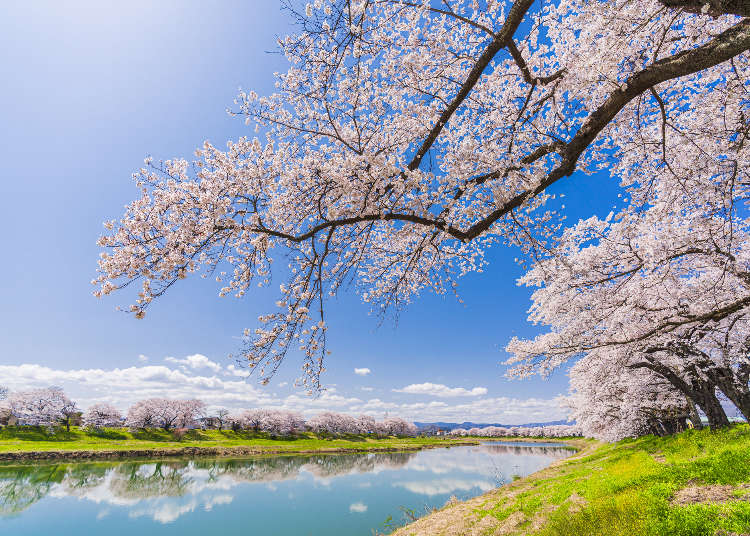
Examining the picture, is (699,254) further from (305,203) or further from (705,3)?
(305,203)

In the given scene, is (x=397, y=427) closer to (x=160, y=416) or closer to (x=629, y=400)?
(x=160, y=416)

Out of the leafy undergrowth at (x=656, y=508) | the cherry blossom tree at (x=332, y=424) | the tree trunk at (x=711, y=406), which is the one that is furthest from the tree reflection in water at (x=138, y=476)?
the cherry blossom tree at (x=332, y=424)

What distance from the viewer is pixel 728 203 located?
19.2ft

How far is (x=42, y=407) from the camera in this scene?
212 ft

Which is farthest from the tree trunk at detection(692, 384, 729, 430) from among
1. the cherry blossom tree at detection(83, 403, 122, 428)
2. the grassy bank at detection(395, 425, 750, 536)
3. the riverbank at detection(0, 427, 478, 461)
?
the cherry blossom tree at detection(83, 403, 122, 428)

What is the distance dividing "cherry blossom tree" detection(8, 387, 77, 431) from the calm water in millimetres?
45067

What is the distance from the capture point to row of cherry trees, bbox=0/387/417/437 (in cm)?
6400

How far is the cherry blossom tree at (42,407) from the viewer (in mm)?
62750

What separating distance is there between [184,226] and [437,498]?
25464 millimetres

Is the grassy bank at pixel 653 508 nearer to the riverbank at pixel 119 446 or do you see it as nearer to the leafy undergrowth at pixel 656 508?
the leafy undergrowth at pixel 656 508

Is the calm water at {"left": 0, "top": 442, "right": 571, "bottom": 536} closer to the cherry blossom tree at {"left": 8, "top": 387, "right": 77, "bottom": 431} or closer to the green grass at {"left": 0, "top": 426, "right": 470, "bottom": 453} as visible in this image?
the green grass at {"left": 0, "top": 426, "right": 470, "bottom": 453}

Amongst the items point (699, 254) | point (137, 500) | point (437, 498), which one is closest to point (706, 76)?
point (699, 254)

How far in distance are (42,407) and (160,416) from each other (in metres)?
20.6

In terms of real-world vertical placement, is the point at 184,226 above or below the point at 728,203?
below
